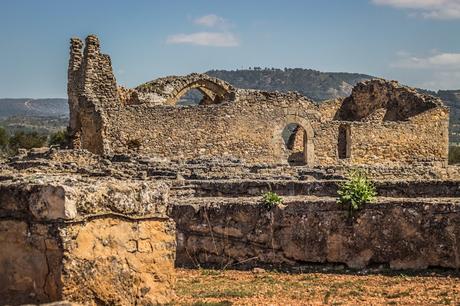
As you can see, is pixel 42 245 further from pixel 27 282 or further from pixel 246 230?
pixel 246 230

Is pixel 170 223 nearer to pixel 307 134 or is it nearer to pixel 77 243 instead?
pixel 77 243

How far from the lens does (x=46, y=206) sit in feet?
19.8

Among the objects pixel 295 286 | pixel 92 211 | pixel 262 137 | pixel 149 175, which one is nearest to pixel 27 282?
pixel 92 211

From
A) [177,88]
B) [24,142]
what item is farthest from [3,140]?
[177,88]

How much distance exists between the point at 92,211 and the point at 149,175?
1059cm

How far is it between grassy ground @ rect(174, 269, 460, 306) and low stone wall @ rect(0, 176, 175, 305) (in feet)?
2.77

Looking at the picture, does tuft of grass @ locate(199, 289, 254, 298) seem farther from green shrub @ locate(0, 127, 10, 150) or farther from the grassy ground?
green shrub @ locate(0, 127, 10, 150)

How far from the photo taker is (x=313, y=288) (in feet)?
28.5

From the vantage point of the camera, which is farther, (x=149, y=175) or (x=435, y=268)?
(x=149, y=175)

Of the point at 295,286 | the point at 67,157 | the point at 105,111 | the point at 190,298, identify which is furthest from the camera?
the point at 105,111

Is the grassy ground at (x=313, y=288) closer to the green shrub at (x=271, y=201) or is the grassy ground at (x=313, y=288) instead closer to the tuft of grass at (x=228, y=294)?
the tuft of grass at (x=228, y=294)

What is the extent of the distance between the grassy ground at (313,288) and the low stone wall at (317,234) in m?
0.34

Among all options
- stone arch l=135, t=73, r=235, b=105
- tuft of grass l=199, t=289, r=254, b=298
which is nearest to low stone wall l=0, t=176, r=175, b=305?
tuft of grass l=199, t=289, r=254, b=298

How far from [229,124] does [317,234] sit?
50.3 ft
